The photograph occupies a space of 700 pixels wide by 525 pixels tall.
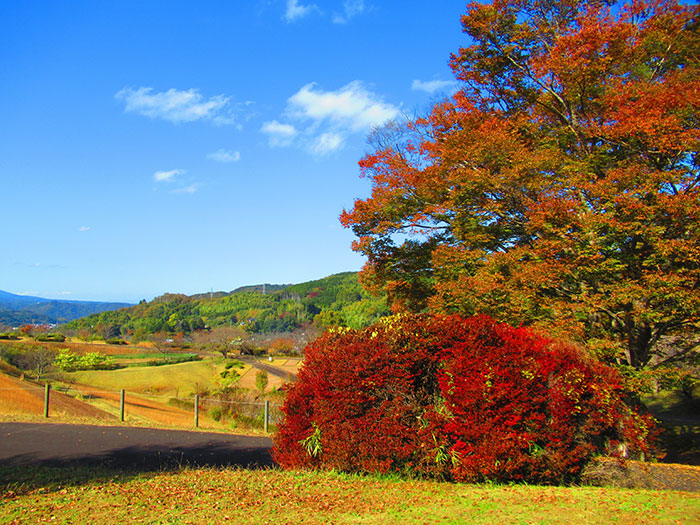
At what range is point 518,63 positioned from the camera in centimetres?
1545

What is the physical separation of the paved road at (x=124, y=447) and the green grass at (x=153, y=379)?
24.2m

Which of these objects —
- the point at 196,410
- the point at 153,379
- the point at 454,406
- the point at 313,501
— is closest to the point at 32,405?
the point at 196,410

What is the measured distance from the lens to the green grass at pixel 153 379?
1592 inches

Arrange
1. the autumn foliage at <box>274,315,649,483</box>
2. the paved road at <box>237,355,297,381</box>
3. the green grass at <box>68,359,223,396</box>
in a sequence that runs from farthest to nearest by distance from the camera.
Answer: the paved road at <box>237,355,297,381</box> → the green grass at <box>68,359,223,396</box> → the autumn foliage at <box>274,315,649,483</box>

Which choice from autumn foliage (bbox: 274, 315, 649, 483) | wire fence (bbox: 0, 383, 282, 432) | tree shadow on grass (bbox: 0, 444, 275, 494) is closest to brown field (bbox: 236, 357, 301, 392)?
wire fence (bbox: 0, 383, 282, 432)

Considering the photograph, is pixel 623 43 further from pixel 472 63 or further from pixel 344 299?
pixel 344 299

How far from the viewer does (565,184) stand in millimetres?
12336

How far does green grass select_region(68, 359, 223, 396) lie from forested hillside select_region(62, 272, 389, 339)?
161 feet

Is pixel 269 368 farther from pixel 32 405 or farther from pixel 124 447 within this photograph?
pixel 124 447

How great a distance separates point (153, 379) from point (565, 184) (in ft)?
144

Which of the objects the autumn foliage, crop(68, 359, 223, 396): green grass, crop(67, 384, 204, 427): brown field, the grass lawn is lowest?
crop(68, 359, 223, 396): green grass

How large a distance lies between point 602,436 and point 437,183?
8952 mm

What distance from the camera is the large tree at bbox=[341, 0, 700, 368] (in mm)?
10797

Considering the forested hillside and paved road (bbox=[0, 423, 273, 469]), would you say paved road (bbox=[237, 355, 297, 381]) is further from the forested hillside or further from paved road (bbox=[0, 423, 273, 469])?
the forested hillside
